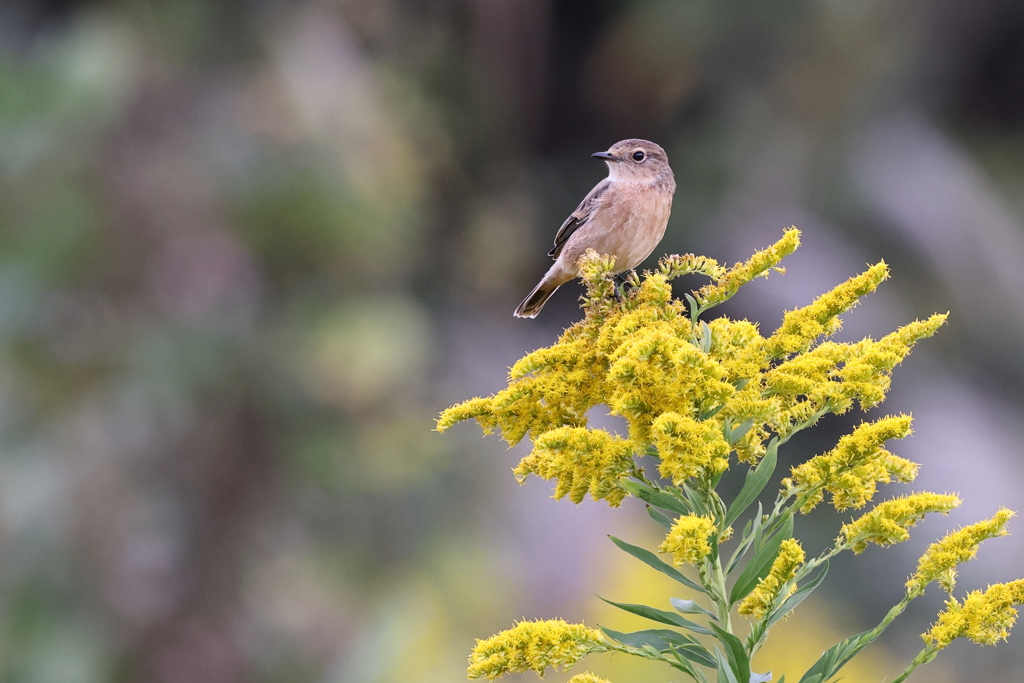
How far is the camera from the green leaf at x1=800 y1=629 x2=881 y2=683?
2010 mm

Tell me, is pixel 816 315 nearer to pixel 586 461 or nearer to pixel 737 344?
pixel 737 344

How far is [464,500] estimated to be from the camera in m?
12.5

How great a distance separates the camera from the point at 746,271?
7.97ft

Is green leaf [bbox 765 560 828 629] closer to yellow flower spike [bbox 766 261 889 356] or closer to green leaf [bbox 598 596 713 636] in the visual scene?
green leaf [bbox 598 596 713 636]

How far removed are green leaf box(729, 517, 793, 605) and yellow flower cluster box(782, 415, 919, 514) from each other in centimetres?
14

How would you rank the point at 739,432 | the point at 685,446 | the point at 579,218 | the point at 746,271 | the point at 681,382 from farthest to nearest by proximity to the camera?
the point at 579,218 → the point at 746,271 → the point at 739,432 → the point at 681,382 → the point at 685,446

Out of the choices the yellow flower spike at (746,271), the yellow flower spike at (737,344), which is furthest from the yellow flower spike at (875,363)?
the yellow flower spike at (746,271)

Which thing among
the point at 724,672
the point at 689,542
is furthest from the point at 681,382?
the point at 724,672

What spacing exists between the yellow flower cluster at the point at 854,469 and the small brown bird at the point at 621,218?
7.34 feet

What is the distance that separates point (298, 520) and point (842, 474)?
1060 centimetres

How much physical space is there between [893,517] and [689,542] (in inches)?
22.7

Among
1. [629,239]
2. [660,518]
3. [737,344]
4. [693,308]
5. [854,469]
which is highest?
[629,239]

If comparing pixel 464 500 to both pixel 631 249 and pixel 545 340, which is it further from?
pixel 631 249

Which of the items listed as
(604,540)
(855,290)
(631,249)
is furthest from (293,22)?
(855,290)
